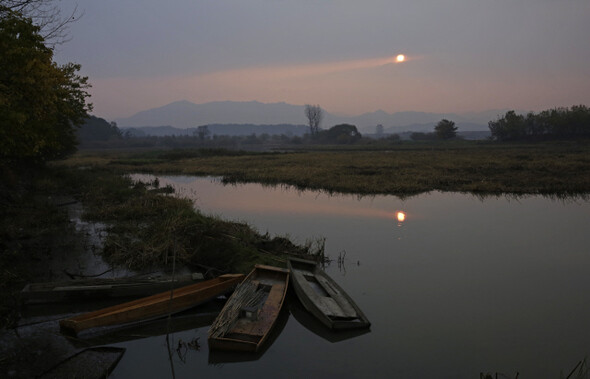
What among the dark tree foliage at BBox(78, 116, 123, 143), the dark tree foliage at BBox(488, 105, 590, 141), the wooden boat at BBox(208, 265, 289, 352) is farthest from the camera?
the dark tree foliage at BBox(78, 116, 123, 143)

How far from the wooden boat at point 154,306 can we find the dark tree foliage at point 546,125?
94.0m

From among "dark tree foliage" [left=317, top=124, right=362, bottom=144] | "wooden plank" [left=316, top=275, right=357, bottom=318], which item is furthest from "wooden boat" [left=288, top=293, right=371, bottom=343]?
"dark tree foliage" [left=317, top=124, right=362, bottom=144]

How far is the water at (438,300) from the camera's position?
779 cm

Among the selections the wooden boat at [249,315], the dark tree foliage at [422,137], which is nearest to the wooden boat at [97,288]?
the wooden boat at [249,315]

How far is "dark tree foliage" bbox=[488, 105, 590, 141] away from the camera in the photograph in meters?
83.2

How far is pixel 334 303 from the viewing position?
31.3ft

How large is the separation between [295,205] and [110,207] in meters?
10.2

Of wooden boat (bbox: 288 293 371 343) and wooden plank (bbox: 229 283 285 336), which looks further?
wooden boat (bbox: 288 293 371 343)

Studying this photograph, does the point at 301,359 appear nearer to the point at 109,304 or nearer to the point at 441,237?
the point at 109,304

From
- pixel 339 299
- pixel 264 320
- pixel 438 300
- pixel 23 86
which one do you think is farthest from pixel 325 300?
pixel 23 86

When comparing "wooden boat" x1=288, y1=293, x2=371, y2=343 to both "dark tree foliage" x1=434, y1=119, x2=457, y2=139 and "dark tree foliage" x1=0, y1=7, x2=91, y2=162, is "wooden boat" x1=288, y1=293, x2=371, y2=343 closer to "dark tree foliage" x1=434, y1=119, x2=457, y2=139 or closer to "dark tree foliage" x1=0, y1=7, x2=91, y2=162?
"dark tree foliage" x1=0, y1=7, x2=91, y2=162

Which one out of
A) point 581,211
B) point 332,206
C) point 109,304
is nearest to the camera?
point 109,304

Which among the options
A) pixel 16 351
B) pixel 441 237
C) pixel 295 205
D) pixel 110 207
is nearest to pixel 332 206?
pixel 295 205

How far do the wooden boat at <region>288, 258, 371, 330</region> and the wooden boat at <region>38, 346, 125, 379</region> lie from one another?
413cm
